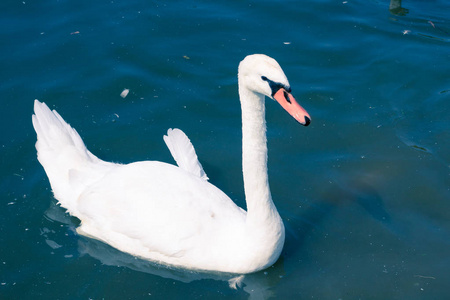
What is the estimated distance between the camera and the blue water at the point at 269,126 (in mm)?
6336

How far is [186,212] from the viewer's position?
6.09 meters

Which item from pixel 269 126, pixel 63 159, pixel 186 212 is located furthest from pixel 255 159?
pixel 269 126

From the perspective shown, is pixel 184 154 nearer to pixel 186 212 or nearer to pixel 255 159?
pixel 186 212

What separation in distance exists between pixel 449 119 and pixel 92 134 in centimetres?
513

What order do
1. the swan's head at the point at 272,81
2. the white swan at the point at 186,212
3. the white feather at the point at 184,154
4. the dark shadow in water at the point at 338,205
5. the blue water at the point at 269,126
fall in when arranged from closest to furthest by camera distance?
the swan's head at the point at 272,81 → the white swan at the point at 186,212 → the blue water at the point at 269,126 → the dark shadow in water at the point at 338,205 → the white feather at the point at 184,154

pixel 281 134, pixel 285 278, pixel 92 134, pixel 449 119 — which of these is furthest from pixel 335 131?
pixel 92 134

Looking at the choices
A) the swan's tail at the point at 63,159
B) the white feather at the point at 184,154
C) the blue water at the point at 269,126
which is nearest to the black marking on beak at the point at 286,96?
the blue water at the point at 269,126

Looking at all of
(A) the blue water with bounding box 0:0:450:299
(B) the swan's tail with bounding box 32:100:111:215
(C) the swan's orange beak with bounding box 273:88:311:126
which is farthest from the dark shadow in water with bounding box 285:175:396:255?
(B) the swan's tail with bounding box 32:100:111:215

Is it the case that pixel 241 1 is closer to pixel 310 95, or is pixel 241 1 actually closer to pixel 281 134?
pixel 310 95

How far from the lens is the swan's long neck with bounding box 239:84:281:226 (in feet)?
17.8

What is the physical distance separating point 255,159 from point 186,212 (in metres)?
0.96

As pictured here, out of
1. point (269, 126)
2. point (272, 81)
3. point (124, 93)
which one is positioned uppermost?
point (272, 81)

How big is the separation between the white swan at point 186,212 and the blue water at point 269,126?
0.93 ft

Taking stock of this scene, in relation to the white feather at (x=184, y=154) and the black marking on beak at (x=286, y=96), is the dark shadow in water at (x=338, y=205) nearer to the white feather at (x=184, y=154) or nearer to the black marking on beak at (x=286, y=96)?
the white feather at (x=184, y=154)
